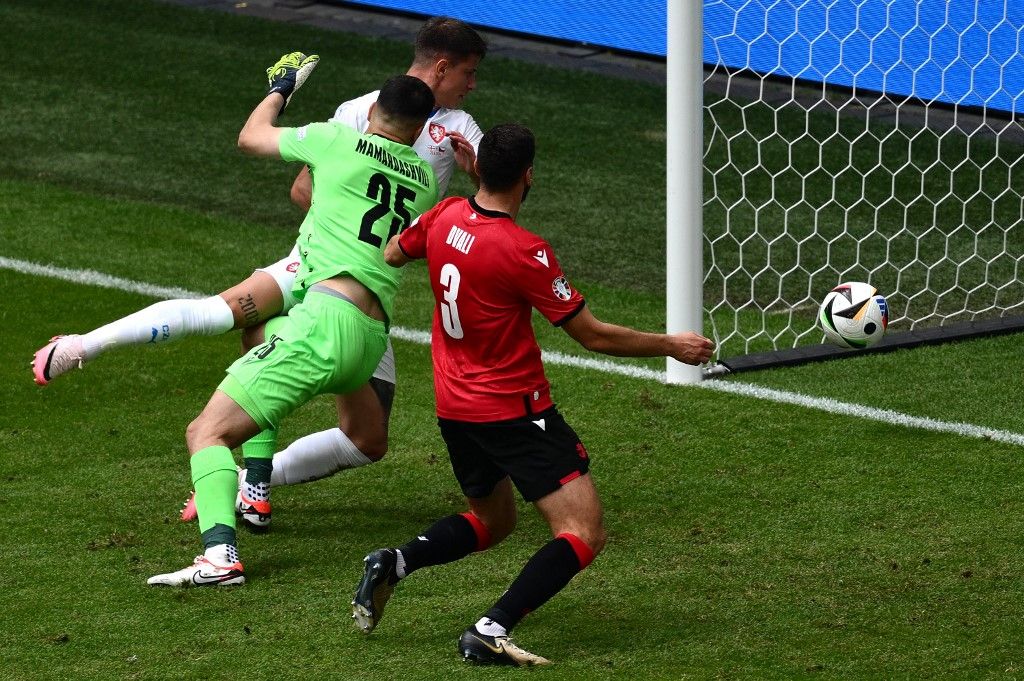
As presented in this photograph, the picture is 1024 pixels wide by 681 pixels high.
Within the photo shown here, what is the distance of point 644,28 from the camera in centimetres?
1369

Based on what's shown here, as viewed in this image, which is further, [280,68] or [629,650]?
[280,68]

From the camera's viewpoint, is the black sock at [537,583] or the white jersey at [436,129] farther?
the white jersey at [436,129]

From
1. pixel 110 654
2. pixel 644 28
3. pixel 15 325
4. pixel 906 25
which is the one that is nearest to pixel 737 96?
pixel 906 25

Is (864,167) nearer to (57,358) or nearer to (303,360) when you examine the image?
(303,360)

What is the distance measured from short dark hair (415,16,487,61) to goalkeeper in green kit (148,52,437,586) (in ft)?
1.28

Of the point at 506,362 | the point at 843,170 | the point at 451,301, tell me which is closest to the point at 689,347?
the point at 506,362

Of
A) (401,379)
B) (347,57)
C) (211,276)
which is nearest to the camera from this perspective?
(401,379)

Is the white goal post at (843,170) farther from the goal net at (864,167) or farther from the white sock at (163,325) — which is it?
the white sock at (163,325)

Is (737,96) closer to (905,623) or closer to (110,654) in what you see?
(905,623)

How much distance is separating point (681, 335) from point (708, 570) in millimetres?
1094

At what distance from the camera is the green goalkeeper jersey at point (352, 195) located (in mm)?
5367

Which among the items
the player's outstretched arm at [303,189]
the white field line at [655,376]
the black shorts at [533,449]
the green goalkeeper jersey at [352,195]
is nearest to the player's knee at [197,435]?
the green goalkeeper jersey at [352,195]

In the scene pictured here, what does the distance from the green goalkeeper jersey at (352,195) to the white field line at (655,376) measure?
2.43m

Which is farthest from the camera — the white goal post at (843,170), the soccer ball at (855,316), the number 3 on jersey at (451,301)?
the white goal post at (843,170)
